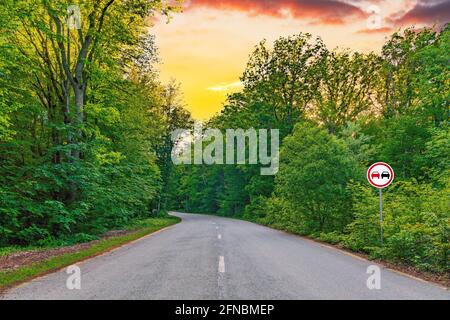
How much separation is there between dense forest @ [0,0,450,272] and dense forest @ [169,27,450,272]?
9 cm

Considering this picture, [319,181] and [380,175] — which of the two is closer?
[380,175]

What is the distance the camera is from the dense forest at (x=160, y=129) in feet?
42.6

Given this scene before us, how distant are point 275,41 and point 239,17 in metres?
19.0

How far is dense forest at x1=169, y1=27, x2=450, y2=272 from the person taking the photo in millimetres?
11516

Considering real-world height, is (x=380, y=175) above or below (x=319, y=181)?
above

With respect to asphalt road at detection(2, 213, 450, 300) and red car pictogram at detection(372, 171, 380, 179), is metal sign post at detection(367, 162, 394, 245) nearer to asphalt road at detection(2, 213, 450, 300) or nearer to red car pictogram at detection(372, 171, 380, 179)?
red car pictogram at detection(372, 171, 380, 179)

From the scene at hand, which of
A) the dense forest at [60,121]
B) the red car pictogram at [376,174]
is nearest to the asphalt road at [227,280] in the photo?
the red car pictogram at [376,174]
